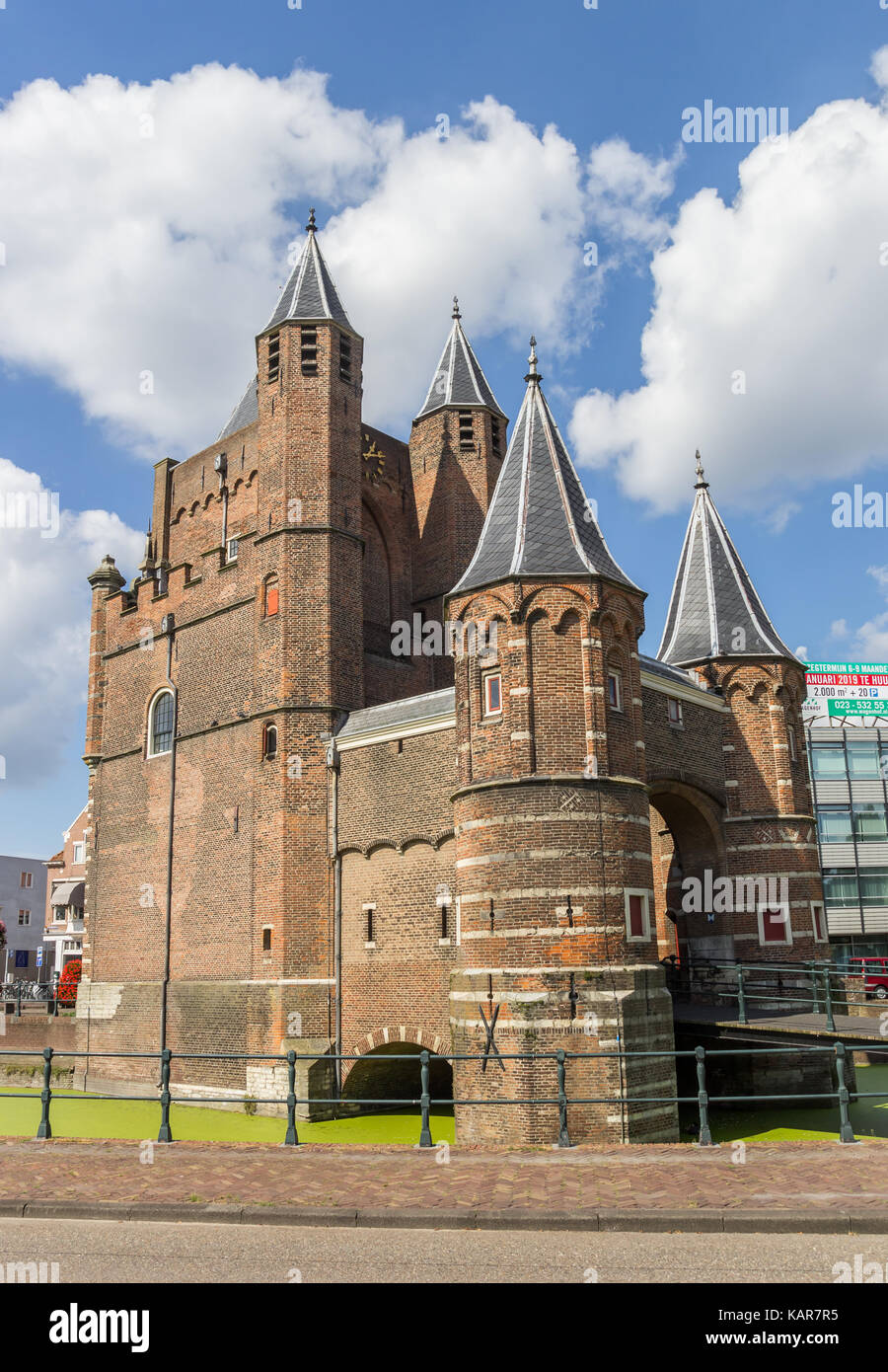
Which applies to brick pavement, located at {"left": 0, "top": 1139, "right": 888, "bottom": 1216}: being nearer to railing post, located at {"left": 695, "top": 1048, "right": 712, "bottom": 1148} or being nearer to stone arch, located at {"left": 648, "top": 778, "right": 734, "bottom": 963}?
railing post, located at {"left": 695, "top": 1048, "right": 712, "bottom": 1148}

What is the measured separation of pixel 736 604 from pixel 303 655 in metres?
10.2

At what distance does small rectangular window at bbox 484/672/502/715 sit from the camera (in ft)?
61.0

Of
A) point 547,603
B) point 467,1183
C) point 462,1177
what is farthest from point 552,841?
point 467,1183

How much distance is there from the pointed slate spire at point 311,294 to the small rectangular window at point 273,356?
1.17 feet

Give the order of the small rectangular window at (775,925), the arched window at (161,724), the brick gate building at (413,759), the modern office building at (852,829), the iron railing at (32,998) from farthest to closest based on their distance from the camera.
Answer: the modern office building at (852,829)
the iron railing at (32,998)
the arched window at (161,724)
the small rectangular window at (775,925)
the brick gate building at (413,759)

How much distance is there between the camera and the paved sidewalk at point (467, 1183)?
812cm

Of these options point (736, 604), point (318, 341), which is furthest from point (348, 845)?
point (318, 341)

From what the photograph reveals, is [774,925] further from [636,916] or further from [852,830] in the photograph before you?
[852,830]

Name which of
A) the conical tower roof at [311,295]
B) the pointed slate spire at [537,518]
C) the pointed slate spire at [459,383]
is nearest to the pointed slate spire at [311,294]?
the conical tower roof at [311,295]

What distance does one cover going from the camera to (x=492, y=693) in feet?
61.6

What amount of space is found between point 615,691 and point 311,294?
14.4m

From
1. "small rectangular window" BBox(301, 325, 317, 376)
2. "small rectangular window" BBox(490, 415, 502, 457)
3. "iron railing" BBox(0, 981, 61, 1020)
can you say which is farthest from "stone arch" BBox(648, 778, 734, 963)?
"iron railing" BBox(0, 981, 61, 1020)

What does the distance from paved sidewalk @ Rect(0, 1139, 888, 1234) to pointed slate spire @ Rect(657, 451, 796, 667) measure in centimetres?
1481

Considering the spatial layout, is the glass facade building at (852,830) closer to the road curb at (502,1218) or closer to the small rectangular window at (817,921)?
the small rectangular window at (817,921)
